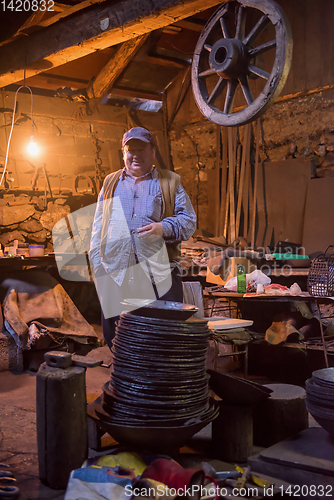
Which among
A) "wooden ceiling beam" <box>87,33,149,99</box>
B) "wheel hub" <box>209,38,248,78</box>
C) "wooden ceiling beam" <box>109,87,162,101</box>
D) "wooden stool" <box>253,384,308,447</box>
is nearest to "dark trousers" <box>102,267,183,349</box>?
"wooden stool" <box>253,384,308,447</box>

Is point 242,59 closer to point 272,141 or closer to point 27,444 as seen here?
point 27,444

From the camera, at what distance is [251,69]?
3.33 meters

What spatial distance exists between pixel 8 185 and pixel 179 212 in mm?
4628

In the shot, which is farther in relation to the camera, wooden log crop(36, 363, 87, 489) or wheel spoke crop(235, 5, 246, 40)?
wheel spoke crop(235, 5, 246, 40)

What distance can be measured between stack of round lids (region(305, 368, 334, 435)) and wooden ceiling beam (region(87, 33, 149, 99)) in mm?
6025

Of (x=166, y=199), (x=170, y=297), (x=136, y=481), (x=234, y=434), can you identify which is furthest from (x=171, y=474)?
(x=166, y=199)

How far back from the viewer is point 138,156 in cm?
329

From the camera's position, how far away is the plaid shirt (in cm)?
323

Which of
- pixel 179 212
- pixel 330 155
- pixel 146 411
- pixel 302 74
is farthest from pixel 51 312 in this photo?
pixel 302 74

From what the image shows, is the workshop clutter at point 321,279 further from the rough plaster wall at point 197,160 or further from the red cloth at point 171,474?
the rough plaster wall at point 197,160

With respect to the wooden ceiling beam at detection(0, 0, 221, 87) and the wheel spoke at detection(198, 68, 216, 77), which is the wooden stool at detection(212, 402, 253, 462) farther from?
the wooden ceiling beam at detection(0, 0, 221, 87)

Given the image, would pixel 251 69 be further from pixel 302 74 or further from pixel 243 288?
pixel 302 74

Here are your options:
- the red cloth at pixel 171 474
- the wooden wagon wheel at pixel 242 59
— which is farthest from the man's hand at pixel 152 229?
the red cloth at pixel 171 474

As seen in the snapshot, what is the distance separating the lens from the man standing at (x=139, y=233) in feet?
10.5
